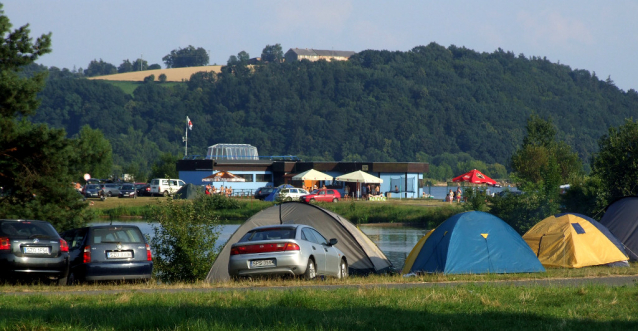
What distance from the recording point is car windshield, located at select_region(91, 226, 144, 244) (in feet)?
44.9

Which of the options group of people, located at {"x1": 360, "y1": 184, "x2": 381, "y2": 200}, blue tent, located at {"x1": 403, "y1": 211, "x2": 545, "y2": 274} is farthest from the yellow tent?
group of people, located at {"x1": 360, "y1": 184, "x2": 381, "y2": 200}

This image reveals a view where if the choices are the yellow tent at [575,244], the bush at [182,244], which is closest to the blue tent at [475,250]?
the yellow tent at [575,244]

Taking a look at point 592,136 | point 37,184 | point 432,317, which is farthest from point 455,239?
point 592,136

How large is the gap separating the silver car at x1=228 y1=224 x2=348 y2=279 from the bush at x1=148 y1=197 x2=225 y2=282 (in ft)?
13.6

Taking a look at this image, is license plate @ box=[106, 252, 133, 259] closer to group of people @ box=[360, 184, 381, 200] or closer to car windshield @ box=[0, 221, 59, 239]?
car windshield @ box=[0, 221, 59, 239]

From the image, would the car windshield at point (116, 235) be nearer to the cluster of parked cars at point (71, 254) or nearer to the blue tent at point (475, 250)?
the cluster of parked cars at point (71, 254)

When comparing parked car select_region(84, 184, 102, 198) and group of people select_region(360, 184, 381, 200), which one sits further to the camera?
group of people select_region(360, 184, 381, 200)

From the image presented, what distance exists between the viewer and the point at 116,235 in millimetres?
13930

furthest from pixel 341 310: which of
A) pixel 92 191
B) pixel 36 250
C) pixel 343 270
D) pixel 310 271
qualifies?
pixel 92 191

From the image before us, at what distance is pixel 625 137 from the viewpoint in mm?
27578

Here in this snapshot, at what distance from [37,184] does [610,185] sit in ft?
70.6

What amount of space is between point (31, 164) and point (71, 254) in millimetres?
8190

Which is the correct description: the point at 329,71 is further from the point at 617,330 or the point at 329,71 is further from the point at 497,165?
the point at 617,330

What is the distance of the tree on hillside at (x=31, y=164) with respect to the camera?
20672 millimetres
